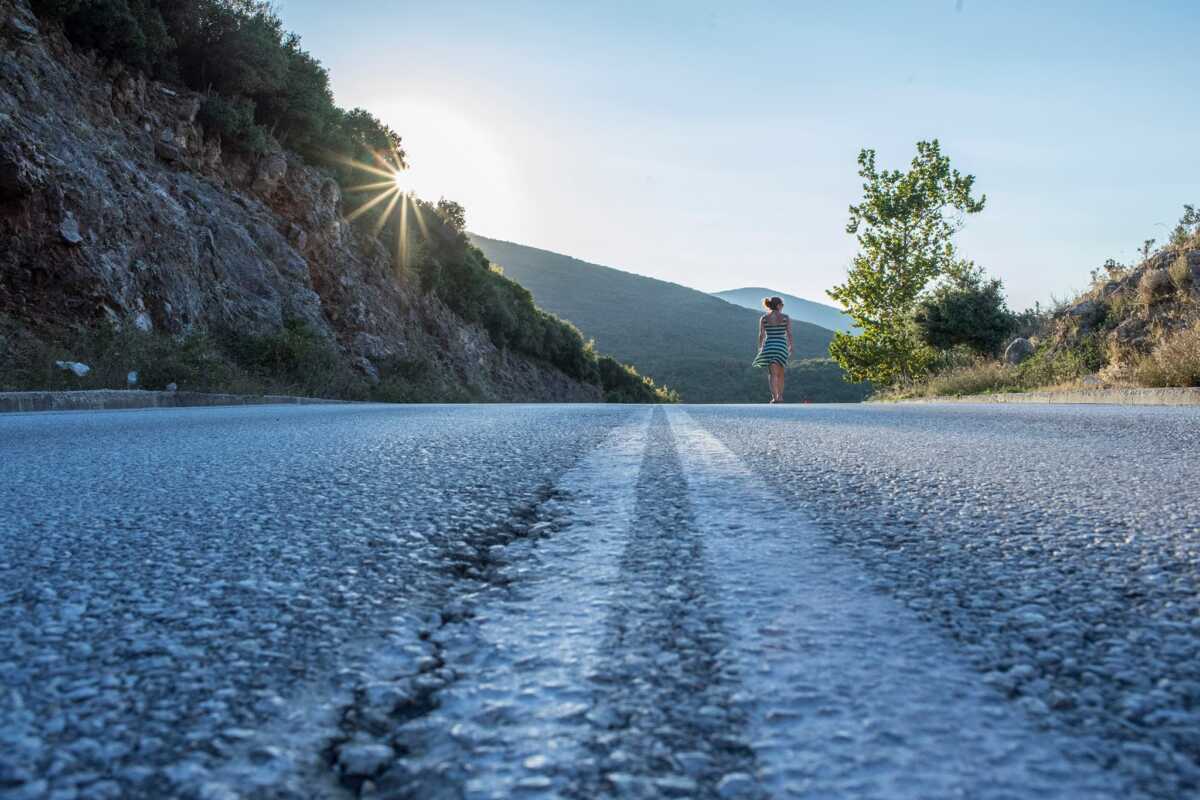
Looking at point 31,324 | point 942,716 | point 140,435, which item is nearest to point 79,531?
point 942,716

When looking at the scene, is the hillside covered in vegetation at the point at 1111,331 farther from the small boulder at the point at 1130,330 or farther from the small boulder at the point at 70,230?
the small boulder at the point at 70,230

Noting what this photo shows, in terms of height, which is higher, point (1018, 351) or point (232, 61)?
point (232, 61)

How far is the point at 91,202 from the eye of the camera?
13203 millimetres

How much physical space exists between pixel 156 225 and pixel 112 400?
6171mm

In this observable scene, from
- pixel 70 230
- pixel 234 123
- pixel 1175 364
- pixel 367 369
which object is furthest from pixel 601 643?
pixel 234 123

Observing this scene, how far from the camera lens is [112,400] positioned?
9680 millimetres

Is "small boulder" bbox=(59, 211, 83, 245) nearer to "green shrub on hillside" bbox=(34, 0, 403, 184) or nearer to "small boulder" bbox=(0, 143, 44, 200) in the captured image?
"small boulder" bbox=(0, 143, 44, 200)

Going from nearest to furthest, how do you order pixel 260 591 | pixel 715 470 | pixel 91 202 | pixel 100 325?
pixel 260 591, pixel 715 470, pixel 100 325, pixel 91 202

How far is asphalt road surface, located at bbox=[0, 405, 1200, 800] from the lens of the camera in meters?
0.85

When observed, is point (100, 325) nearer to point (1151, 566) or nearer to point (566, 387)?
point (1151, 566)

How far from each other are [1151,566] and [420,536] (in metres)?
1.44

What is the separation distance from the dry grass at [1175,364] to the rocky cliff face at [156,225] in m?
14.0

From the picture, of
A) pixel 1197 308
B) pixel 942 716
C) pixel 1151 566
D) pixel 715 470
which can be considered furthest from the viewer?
pixel 1197 308

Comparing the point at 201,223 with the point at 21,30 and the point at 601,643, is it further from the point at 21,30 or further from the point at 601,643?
the point at 601,643
